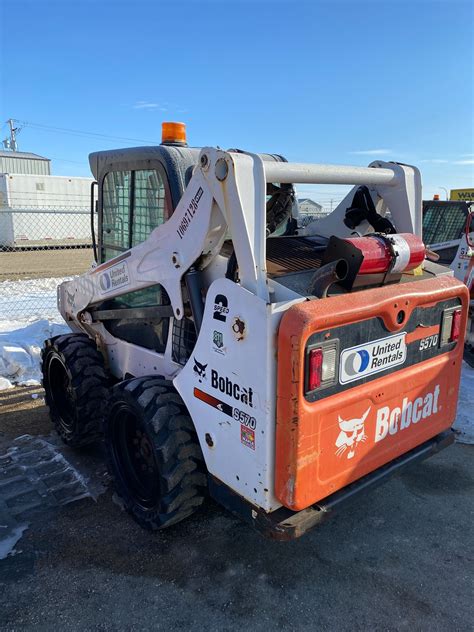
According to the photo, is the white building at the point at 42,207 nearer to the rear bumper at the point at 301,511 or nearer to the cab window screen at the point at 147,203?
the cab window screen at the point at 147,203

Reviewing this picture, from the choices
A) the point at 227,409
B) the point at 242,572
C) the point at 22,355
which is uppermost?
the point at 227,409

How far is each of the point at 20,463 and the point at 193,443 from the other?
1825 mm

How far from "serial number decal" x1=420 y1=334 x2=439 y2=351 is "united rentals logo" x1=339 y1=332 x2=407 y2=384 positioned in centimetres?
17

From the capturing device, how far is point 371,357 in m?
2.46

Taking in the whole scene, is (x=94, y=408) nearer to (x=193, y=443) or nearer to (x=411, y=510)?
(x=193, y=443)

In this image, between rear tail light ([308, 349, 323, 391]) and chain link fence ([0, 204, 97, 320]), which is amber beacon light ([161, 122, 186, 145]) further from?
chain link fence ([0, 204, 97, 320])

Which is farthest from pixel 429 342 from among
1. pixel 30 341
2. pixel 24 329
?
pixel 24 329

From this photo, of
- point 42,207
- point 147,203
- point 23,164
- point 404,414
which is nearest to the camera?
point 404,414

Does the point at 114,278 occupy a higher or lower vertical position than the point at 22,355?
higher

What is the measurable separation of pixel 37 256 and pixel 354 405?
17654 millimetres

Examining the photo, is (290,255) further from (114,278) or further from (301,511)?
(301,511)

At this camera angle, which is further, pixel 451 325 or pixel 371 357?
pixel 451 325

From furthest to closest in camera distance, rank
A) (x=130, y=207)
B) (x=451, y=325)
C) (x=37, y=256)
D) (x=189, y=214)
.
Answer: (x=37, y=256) < (x=130, y=207) < (x=451, y=325) < (x=189, y=214)

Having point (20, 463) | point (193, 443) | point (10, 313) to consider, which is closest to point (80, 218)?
point (10, 313)
